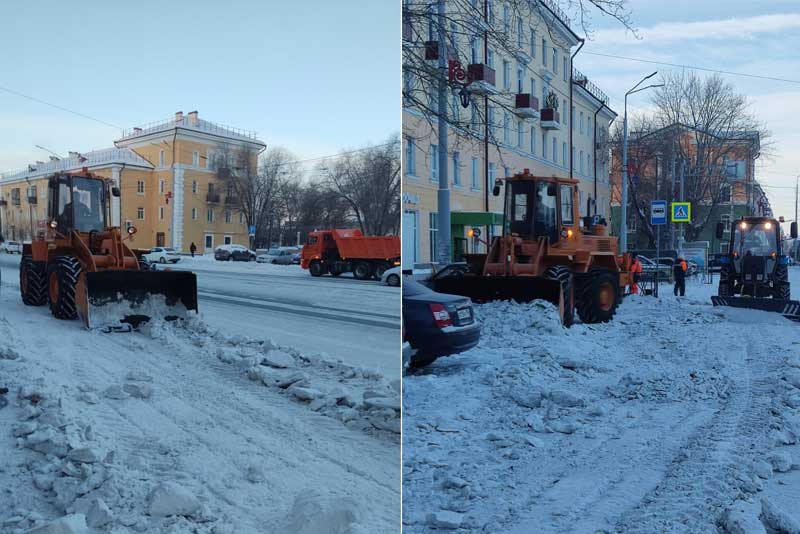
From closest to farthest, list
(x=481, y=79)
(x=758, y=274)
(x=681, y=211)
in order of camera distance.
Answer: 1. (x=481, y=79)
2. (x=681, y=211)
3. (x=758, y=274)

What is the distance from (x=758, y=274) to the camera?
6.66 meters

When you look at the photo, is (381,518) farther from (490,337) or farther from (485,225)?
(490,337)

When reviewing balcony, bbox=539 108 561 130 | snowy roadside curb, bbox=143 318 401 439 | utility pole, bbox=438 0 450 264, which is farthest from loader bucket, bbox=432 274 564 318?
snowy roadside curb, bbox=143 318 401 439

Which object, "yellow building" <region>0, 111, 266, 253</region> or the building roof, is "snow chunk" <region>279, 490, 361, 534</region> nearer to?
"yellow building" <region>0, 111, 266, 253</region>

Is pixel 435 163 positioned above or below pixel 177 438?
above

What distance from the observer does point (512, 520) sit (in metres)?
2.19

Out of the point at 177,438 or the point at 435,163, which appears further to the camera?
the point at 435,163

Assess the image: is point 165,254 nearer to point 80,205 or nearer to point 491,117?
point 80,205

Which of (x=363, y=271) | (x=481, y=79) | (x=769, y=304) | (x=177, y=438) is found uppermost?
(x=481, y=79)

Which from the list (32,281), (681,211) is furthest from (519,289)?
(32,281)

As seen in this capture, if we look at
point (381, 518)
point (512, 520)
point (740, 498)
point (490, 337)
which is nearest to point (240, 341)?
point (381, 518)

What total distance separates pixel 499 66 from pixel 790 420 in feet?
7.39

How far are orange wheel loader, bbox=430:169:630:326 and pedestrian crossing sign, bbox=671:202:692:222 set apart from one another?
591 mm

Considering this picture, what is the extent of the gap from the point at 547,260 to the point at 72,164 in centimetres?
452
